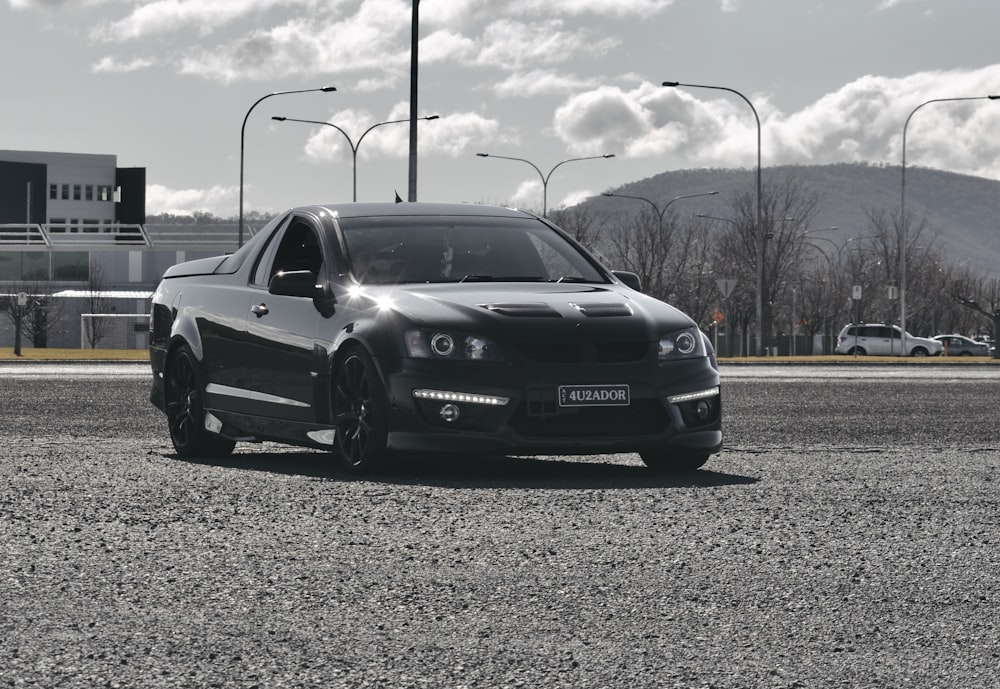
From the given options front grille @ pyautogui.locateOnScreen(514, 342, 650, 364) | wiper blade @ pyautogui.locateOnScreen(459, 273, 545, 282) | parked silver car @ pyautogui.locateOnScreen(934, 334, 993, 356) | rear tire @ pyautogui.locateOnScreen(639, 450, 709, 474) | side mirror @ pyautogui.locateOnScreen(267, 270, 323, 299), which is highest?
wiper blade @ pyautogui.locateOnScreen(459, 273, 545, 282)

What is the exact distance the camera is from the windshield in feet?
34.4

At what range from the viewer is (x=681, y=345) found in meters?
9.80

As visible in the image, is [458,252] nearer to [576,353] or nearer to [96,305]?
[576,353]

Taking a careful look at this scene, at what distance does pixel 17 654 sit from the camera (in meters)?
4.99

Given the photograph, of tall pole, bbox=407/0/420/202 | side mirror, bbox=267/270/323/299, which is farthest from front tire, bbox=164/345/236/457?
tall pole, bbox=407/0/420/202

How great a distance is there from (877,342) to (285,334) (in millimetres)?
61927

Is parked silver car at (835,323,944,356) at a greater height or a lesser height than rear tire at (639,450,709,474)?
lesser

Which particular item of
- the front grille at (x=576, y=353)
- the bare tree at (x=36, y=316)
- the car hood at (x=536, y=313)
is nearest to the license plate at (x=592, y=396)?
the front grille at (x=576, y=353)

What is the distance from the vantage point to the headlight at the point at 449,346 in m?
9.43

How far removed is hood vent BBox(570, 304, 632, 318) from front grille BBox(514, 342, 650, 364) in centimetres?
21

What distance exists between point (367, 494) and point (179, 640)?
365 cm

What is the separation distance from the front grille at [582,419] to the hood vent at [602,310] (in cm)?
54

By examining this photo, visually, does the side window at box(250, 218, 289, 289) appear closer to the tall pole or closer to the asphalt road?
the asphalt road

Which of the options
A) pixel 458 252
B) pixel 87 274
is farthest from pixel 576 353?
pixel 87 274
